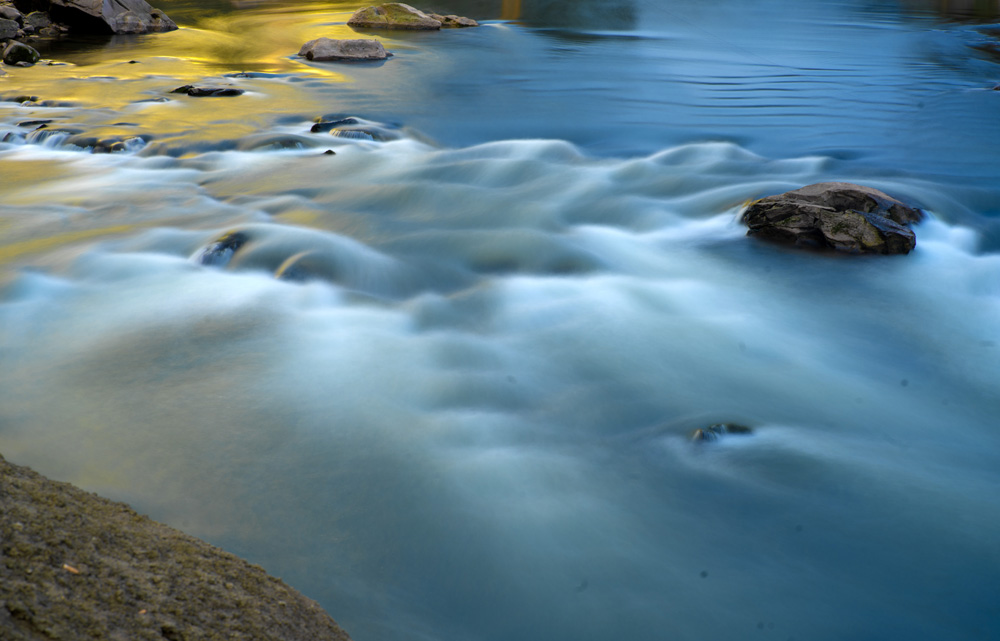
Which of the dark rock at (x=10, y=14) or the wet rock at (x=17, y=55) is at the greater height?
the dark rock at (x=10, y=14)

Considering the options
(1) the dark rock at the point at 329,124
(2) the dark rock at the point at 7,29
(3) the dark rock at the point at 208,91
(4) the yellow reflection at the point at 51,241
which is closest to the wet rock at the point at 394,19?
(2) the dark rock at the point at 7,29

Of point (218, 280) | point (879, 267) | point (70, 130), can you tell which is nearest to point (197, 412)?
point (218, 280)

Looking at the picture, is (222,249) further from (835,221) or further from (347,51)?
(347,51)

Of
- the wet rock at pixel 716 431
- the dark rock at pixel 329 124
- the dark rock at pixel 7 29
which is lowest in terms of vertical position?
the wet rock at pixel 716 431

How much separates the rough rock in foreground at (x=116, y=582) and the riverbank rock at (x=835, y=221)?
4.25m

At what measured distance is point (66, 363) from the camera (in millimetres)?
3434

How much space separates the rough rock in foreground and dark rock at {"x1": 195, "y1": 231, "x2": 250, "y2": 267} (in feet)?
10.1

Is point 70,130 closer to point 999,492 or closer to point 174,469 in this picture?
point 174,469

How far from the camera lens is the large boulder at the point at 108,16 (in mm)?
16125

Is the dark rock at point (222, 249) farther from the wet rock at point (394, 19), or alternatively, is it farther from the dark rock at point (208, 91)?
the wet rock at point (394, 19)

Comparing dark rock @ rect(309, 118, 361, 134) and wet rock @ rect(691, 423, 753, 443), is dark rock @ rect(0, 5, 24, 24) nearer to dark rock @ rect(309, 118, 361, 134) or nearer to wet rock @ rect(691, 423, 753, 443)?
dark rock @ rect(309, 118, 361, 134)

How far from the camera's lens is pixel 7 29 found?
15094 mm

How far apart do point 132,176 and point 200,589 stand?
610 centimetres

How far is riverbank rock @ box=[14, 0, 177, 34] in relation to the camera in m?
16.1
